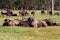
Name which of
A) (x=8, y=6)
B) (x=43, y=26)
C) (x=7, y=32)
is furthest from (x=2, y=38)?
(x=8, y=6)

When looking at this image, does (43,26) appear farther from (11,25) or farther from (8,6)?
(8,6)

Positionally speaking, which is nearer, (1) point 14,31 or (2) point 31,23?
(1) point 14,31

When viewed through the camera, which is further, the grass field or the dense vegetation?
the dense vegetation

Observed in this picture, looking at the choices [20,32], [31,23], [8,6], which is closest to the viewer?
[20,32]

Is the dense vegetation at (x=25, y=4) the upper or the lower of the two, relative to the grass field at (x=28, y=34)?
upper

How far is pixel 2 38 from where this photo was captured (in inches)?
521

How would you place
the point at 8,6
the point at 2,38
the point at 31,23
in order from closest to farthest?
the point at 2,38 → the point at 31,23 → the point at 8,6

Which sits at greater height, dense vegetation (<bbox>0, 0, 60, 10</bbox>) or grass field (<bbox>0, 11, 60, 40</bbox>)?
dense vegetation (<bbox>0, 0, 60, 10</bbox>)

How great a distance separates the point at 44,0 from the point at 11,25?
102 feet

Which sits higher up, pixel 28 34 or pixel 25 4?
pixel 25 4

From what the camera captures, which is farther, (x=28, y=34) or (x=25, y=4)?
(x=25, y=4)

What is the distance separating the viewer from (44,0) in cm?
4919

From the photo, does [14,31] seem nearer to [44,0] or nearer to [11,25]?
[11,25]

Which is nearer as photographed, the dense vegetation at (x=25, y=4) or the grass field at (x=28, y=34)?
the grass field at (x=28, y=34)
